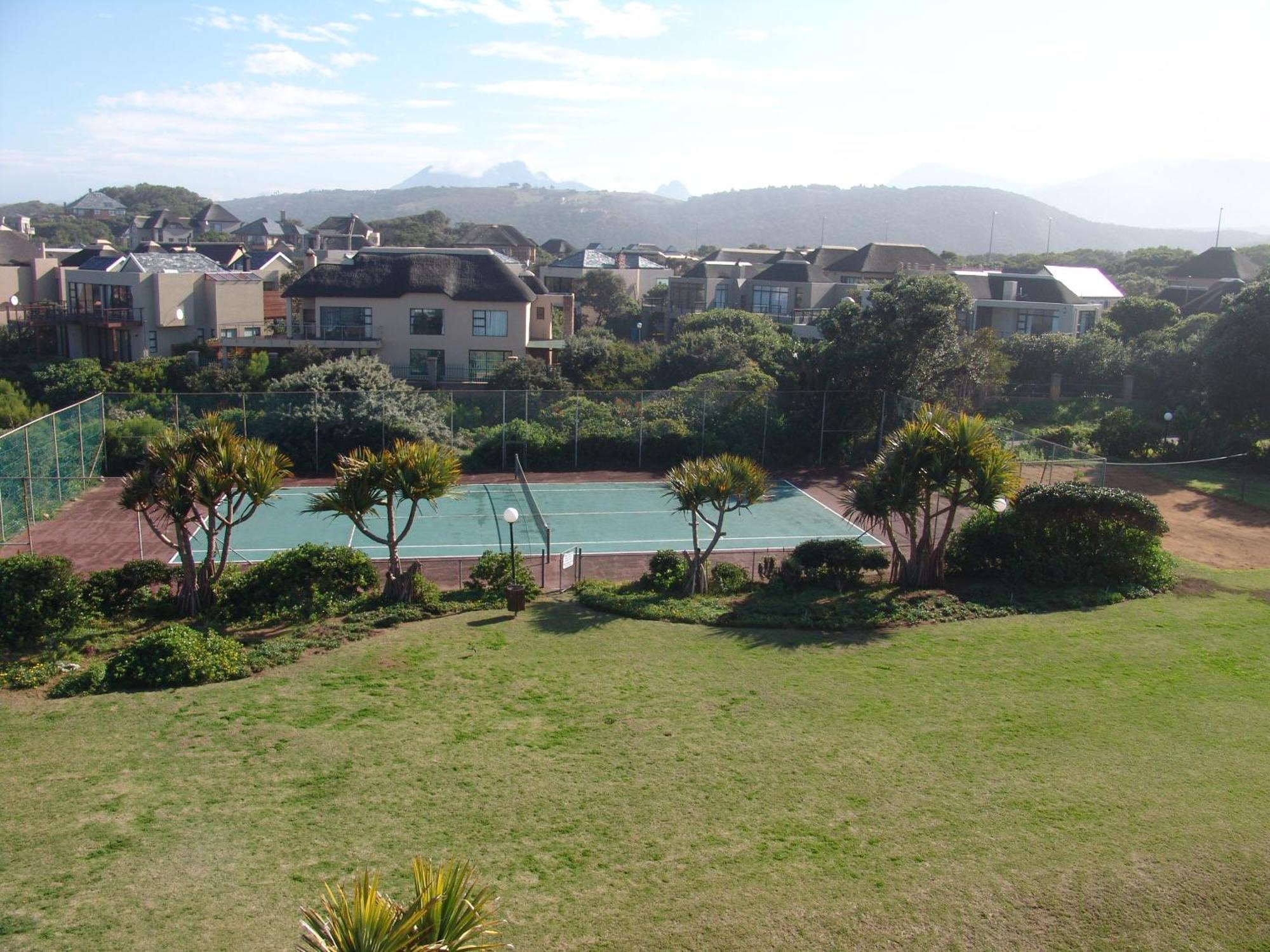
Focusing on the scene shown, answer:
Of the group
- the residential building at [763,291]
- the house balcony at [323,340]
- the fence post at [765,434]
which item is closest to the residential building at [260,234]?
the residential building at [763,291]

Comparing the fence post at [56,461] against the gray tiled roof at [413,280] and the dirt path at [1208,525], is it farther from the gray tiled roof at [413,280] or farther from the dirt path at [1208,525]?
the dirt path at [1208,525]

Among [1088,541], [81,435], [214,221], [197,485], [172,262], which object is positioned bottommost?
[1088,541]

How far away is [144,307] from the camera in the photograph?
50188 millimetres

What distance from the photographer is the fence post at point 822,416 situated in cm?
3594

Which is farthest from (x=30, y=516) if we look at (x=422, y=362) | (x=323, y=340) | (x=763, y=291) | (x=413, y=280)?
(x=763, y=291)

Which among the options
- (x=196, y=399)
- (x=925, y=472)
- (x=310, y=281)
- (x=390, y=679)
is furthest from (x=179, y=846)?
(x=310, y=281)

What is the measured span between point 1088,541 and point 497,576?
1205 cm

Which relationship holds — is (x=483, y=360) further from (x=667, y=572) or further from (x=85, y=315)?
(x=667, y=572)

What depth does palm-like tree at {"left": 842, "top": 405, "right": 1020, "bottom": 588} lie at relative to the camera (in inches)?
830

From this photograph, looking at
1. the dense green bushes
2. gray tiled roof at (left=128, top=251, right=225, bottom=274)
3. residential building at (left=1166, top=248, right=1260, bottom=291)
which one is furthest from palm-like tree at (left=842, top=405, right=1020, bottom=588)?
residential building at (left=1166, top=248, right=1260, bottom=291)

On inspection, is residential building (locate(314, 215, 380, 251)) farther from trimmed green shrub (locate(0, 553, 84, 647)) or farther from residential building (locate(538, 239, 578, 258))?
trimmed green shrub (locate(0, 553, 84, 647))

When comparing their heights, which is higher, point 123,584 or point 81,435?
point 81,435

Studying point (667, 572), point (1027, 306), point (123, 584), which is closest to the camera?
point (123, 584)

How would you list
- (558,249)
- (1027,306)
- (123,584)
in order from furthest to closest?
(558,249), (1027,306), (123,584)
